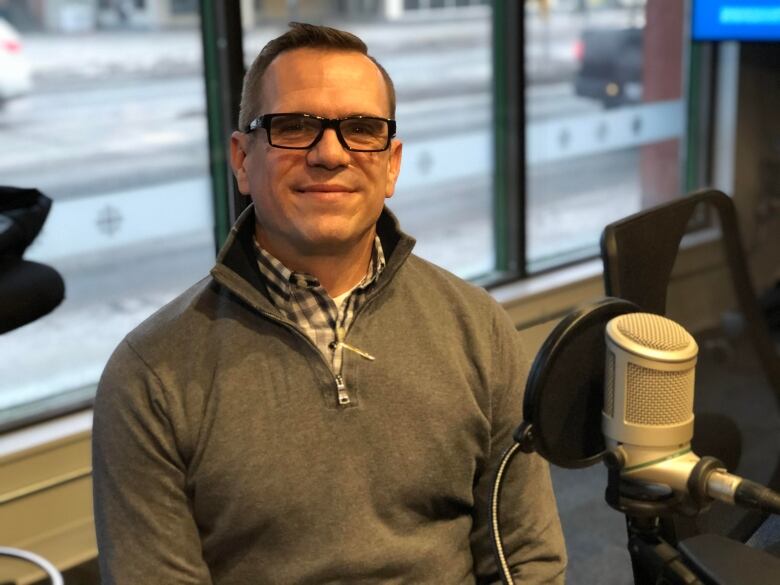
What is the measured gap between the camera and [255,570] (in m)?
1.27

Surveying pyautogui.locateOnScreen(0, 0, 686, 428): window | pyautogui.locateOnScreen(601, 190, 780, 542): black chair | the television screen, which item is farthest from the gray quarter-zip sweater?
the television screen

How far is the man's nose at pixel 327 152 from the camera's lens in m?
1.27

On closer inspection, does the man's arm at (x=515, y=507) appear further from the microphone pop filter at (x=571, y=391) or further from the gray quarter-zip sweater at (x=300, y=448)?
the microphone pop filter at (x=571, y=391)

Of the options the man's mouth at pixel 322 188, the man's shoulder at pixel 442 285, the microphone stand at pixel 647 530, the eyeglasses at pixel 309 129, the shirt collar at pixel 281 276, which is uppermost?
the eyeglasses at pixel 309 129

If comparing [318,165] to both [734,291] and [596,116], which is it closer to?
[734,291]

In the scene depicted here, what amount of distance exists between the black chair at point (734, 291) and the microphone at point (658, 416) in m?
0.39

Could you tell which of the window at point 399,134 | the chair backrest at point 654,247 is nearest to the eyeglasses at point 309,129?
the chair backrest at point 654,247

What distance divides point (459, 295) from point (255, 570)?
46cm

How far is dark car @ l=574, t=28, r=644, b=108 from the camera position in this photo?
3984 mm

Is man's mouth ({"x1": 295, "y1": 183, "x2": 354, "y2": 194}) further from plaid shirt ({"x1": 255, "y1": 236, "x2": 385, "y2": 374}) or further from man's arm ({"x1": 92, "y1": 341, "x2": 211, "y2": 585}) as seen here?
man's arm ({"x1": 92, "y1": 341, "x2": 211, "y2": 585})

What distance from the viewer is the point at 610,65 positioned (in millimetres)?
4094

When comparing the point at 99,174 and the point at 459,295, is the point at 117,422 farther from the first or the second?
the point at 99,174

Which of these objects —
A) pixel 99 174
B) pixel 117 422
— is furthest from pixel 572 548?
pixel 117 422

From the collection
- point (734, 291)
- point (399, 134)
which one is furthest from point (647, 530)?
point (399, 134)
